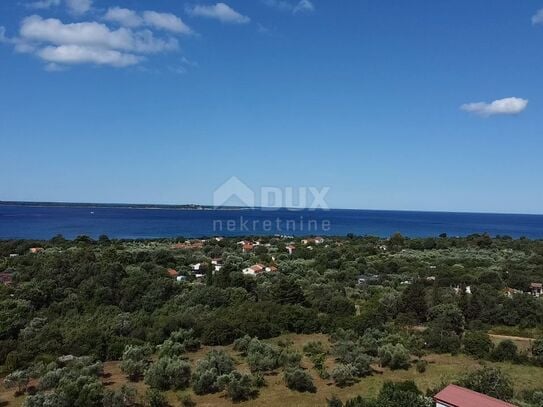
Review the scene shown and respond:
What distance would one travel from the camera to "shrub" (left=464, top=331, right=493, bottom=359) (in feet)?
61.7

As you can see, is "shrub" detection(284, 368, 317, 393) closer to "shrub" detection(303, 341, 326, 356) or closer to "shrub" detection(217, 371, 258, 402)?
"shrub" detection(217, 371, 258, 402)

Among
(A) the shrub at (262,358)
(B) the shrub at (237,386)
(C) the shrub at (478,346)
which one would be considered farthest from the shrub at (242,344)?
(C) the shrub at (478,346)

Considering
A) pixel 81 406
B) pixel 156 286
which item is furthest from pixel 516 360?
pixel 156 286

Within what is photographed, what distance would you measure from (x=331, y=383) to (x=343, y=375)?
60 centimetres

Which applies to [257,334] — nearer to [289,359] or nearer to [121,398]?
[289,359]

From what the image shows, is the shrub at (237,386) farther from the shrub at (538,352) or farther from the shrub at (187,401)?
the shrub at (538,352)

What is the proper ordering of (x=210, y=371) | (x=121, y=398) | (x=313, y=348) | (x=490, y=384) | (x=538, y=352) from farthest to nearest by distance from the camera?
(x=313, y=348) < (x=538, y=352) < (x=210, y=371) < (x=490, y=384) < (x=121, y=398)

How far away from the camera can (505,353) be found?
60.0 ft

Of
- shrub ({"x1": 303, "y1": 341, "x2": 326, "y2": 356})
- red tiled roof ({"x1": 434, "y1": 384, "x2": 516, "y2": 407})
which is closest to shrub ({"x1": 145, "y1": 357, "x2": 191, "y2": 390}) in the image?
shrub ({"x1": 303, "y1": 341, "x2": 326, "y2": 356})

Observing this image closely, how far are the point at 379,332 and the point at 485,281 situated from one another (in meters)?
15.1

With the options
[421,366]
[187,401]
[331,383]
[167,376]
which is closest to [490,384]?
[421,366]

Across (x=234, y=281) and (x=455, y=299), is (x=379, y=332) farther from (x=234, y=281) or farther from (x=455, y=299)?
(x=234, y=281)

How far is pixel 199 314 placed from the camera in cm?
2344

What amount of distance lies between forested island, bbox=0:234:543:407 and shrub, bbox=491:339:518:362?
5 cm
